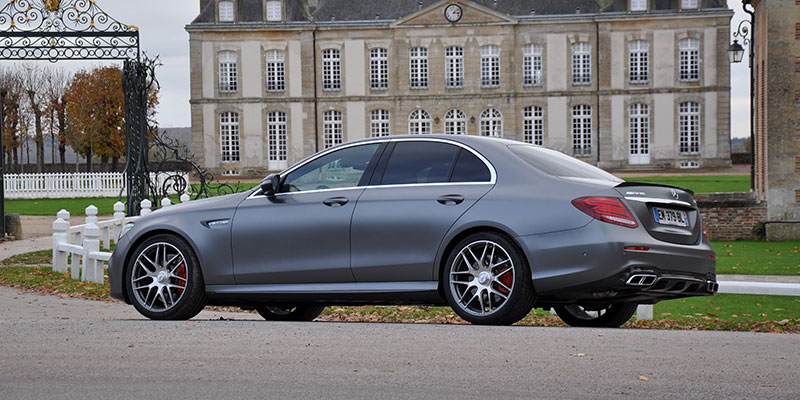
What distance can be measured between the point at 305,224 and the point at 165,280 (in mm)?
1296

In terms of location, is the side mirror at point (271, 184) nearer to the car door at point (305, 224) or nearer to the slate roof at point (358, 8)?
the car door at point (305, 224)

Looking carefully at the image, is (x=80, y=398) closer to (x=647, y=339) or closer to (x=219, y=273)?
(x=219, y=273)

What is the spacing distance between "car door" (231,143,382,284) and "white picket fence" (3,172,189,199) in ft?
Result: 118

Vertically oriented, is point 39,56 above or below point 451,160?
above

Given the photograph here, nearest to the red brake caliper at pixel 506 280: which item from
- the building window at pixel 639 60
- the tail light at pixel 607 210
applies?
the tail light at pixel 607 210

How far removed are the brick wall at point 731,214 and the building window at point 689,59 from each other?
120 ft

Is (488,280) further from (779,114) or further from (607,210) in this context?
(779,114)

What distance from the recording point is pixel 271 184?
787cm

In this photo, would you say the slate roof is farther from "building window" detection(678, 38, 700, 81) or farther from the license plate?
the license plate

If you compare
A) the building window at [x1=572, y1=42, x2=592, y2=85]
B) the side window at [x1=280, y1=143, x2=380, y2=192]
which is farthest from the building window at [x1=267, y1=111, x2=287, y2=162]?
the side window at [x1=280, y1=143, x2=380, y2=192]

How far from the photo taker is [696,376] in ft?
17.9

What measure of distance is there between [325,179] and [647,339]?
2.76 m

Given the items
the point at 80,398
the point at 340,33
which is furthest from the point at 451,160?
the point at 340,33

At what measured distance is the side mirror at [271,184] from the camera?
784 cm
